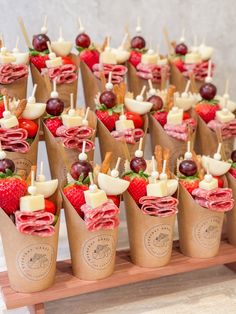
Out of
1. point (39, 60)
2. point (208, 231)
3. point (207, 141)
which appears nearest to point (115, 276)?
point (208, 231)

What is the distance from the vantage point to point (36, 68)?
2705 millimetres

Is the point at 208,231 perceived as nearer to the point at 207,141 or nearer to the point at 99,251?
the point at 99,251

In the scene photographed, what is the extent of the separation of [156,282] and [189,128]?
65 centimetres

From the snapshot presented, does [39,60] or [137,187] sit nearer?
[137,187]

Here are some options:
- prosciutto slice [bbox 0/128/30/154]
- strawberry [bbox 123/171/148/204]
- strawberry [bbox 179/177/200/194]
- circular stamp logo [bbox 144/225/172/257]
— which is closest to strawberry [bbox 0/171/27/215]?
prosciutto slice [bbox 0/128/30/154]

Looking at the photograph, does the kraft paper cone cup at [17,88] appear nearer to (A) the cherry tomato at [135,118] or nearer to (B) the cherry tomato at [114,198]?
(A) the cherry tomato at [135,118]

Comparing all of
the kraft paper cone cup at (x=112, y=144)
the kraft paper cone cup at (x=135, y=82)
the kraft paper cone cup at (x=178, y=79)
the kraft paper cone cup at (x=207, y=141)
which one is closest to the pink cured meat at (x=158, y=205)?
the kraft paper cone cup at (x=112, y=144)

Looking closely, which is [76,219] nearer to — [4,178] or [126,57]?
[4,178]

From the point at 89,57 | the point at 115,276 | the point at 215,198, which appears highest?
the point at 89,57

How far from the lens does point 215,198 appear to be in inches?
90.7

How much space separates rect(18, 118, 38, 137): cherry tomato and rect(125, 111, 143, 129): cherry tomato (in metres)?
0.39

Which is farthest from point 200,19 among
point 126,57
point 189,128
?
point 189,128

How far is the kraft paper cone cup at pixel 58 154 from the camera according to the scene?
245cm

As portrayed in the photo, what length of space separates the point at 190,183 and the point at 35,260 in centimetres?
64
